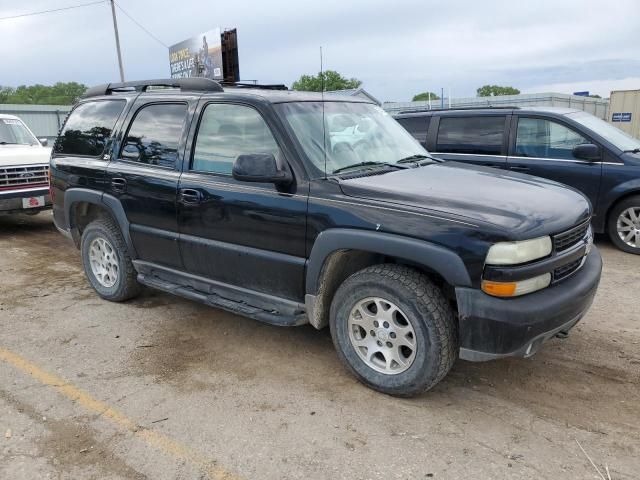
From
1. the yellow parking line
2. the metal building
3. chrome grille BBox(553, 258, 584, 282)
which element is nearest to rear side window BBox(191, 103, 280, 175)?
the yellow parking line

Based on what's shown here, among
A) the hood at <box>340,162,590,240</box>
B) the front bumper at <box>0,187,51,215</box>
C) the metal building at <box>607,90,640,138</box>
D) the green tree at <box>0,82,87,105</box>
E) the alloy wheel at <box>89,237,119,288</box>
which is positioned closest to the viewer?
the hood at <box>340,162,590,240</box>

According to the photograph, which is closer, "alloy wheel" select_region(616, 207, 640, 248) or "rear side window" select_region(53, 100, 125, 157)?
"rear side window" select_region(53, 100, 125, 157)

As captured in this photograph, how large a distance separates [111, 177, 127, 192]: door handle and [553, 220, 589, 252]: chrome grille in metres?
3.42

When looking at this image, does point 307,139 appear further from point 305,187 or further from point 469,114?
point 469,114

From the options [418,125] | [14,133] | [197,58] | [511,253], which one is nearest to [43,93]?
[197,58]

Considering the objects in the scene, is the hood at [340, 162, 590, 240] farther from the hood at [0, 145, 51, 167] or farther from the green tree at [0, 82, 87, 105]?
the green tree at [0, 82, 87, 105]

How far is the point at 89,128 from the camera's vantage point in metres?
5.28

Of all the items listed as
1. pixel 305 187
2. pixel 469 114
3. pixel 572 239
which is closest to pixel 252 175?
pixel 305 187

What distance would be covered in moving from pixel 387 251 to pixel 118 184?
2697 mm

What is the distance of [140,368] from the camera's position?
3.92m

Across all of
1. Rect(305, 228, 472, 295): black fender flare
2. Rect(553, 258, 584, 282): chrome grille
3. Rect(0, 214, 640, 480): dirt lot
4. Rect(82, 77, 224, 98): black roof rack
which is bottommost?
Rect(0, 214, 640, 480): dirt lot

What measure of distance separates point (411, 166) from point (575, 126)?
3999mm

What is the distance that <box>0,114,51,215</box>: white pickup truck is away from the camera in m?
8.38

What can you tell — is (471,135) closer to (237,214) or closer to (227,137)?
(227,137)
